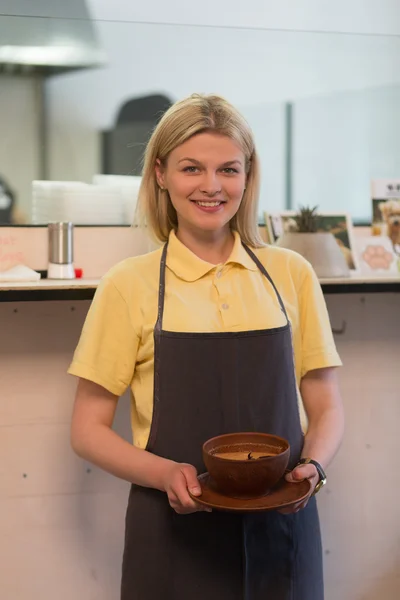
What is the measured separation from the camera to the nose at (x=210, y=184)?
150cm

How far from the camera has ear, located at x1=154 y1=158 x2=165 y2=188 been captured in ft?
5.23

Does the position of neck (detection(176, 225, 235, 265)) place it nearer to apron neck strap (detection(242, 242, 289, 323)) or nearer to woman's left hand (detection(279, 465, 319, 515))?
apron neck strap (detection(242, 242, 289, 323))

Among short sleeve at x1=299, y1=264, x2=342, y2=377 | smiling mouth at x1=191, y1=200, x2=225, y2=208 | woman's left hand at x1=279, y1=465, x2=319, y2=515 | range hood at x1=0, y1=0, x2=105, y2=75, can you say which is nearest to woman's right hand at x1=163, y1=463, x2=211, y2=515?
woman's left hand at x1=279, y1=465, x2=319, y2=515

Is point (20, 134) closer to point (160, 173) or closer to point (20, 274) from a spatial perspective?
point (20, 274)

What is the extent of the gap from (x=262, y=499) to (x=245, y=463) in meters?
0.09

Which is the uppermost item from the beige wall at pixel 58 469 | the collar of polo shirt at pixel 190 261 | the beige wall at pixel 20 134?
the beige wall at pixel 20 134

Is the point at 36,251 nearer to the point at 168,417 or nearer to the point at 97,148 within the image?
the point at 97,148

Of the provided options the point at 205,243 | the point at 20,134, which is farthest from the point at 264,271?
the point at 20,134

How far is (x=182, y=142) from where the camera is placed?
1524 mm

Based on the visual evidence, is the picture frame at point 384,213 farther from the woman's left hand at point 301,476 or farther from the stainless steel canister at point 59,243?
the woman's left hand at point 301,476

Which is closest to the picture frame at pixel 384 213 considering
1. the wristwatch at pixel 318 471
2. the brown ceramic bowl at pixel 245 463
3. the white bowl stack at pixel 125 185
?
the white bowl stack at pixel 125 185

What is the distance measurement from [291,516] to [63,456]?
784 mm

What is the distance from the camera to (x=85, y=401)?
5.11 ft

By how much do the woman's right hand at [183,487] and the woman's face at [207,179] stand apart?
46 cm
